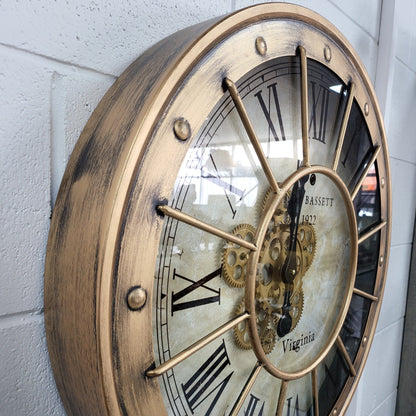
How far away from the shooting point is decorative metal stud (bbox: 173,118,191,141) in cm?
32

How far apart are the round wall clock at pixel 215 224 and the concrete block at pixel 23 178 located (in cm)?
2

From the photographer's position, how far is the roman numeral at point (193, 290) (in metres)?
0.37

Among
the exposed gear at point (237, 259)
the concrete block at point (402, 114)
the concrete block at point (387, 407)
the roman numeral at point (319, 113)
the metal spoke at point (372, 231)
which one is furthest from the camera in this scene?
the concrete block at point (387, 407)

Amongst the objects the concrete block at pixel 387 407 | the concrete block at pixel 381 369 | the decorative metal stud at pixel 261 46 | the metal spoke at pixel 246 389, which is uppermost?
the decorative metal stud at pixel 261 46

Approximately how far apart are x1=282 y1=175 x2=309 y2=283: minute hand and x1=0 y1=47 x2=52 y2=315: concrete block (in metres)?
0.29

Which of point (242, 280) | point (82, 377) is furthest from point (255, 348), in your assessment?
point (82, 377)

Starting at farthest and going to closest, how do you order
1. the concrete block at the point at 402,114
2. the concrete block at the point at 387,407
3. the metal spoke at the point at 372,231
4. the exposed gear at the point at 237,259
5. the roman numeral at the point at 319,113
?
the concrete block at the point at 387,407, the concrete block at the point at 402,114, the metal spoke at the point at 372,231, the roman numeral at the point at 319,113, the exposed gear at the point at 237,259

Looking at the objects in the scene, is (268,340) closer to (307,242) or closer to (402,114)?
(307,242)

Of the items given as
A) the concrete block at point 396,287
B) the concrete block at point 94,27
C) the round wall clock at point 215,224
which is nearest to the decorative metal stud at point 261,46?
the round wall clock at point 215,224

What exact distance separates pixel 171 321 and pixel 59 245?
0.13m

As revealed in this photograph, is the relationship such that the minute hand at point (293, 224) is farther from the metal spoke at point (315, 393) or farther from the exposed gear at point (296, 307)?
the metal spoke at point (315, 393)

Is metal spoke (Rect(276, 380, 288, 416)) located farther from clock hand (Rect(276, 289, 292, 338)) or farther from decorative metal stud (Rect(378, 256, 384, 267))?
decorative metal stud (Rect(378, 256, 384, 267))

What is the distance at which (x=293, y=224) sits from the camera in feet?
1.62

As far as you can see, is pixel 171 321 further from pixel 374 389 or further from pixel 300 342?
pixel 374 389
